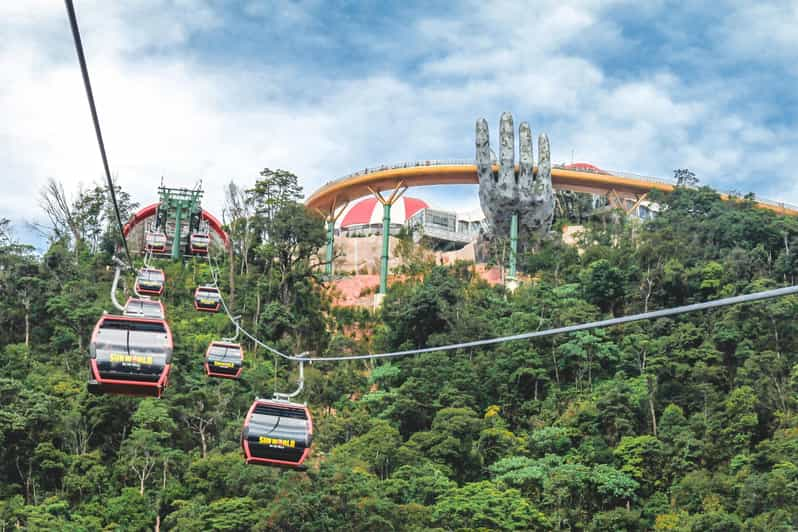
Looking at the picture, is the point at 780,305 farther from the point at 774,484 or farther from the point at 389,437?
the point at 389,437

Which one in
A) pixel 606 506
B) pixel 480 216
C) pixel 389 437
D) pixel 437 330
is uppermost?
pixel 480 216

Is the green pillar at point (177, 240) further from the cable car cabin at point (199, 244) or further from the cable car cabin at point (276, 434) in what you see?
the cable car cabin at point (276, 434)

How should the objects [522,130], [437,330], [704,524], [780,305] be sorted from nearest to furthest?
[704,524] < [780,305] < [437,330] < [522,130]

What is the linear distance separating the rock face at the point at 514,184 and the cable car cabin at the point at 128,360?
3314 cm

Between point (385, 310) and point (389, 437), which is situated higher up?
point (385, 310)

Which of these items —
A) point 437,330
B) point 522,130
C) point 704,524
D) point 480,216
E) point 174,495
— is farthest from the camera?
point 480,216

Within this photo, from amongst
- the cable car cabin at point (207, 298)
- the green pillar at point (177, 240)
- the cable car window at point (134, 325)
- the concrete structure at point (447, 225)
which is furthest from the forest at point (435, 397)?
the concrete structure at point (447, 225)

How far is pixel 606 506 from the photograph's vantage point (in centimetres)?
2773

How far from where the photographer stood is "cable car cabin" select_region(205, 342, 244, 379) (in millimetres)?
23875

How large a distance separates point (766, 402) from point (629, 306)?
9.32m

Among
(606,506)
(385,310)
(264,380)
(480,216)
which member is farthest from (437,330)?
(480,216)

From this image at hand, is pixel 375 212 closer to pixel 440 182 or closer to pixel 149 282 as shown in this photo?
pixel 440 182

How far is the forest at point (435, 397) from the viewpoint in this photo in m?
25.5

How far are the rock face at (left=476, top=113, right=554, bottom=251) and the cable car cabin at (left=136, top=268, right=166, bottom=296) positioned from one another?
20.2 metres
